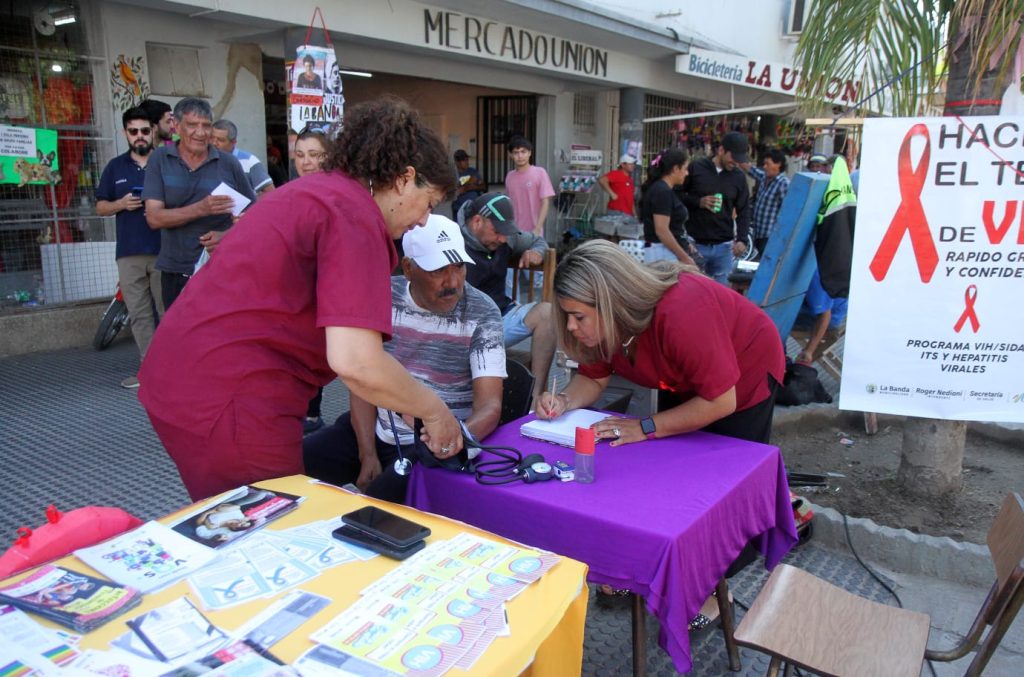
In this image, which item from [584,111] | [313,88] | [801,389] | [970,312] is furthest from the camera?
[584,111]

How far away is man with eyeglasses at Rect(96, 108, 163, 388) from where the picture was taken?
509 cm

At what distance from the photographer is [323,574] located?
1.40 m

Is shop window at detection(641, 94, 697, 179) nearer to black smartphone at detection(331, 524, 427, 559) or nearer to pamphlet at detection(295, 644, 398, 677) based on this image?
black smartphone at detection(331, 524, 427, 559)

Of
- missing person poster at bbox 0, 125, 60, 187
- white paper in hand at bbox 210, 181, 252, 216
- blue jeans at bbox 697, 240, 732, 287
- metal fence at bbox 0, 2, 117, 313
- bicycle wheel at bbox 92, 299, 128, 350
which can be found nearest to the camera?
white paper in hand at bbox 210, 181, 252, 216

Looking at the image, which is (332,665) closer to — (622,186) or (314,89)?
(314,89)

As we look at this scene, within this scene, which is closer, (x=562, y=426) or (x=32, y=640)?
(x=32, y=640)

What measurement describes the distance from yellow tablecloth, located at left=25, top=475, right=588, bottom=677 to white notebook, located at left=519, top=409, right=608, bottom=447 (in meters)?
0.82

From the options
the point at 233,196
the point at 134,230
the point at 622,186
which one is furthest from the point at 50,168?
the point at 622,186

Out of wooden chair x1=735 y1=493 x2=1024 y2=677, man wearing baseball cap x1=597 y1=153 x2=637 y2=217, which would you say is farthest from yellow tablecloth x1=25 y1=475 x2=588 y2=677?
man wearing baseball cap x1=597 y1=153 x2=637 y2=217

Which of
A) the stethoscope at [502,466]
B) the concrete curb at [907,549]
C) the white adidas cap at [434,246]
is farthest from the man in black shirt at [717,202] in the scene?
the stethoscope at [502,466]

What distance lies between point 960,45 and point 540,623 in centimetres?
337

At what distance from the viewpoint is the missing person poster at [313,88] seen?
19.9ft

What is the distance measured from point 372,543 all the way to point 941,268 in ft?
8.90

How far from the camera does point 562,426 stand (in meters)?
2.49
